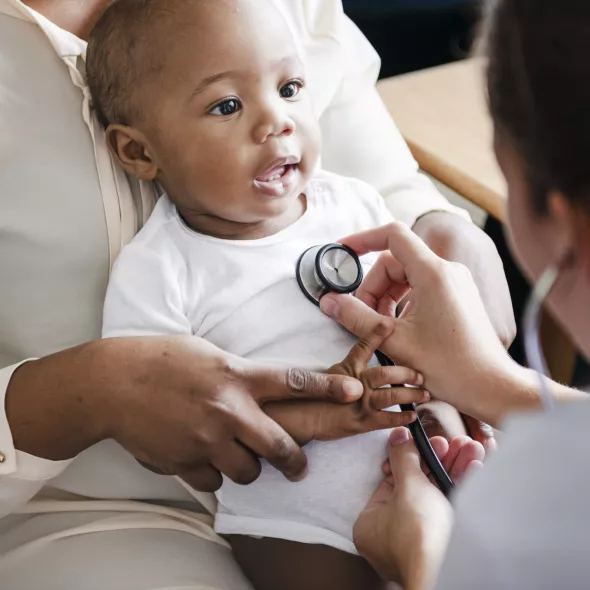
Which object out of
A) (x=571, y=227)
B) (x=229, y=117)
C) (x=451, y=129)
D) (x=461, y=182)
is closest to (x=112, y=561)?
(x=229, y=117)

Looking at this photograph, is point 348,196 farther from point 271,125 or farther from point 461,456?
point 461,456

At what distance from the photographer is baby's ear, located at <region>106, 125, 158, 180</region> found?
3.55 feet

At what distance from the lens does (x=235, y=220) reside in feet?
3.62

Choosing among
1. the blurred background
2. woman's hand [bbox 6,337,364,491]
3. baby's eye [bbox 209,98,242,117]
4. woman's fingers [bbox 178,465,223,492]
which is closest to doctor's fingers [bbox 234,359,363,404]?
woman's hand [bbox 6,337,364,491]

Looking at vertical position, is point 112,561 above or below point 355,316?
below

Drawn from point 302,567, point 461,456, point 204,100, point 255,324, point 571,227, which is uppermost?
point 571,227

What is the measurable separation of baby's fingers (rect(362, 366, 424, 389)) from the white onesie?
96 millimetres

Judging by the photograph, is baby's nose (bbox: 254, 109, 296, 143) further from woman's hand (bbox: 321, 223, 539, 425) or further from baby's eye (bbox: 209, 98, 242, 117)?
woman's hand (bbox: 321, 223, 539, 425)

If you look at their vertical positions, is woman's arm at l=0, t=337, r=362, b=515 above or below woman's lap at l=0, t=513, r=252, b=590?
above

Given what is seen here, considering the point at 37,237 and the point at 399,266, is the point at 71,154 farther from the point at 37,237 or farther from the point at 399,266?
the point at 399,266

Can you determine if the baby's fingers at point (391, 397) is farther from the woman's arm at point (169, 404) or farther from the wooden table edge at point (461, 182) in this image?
the wooden table edge at point (461, 182)

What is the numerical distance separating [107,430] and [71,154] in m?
0.35

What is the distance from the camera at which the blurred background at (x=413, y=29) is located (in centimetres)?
219

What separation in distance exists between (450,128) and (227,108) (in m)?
0.68
